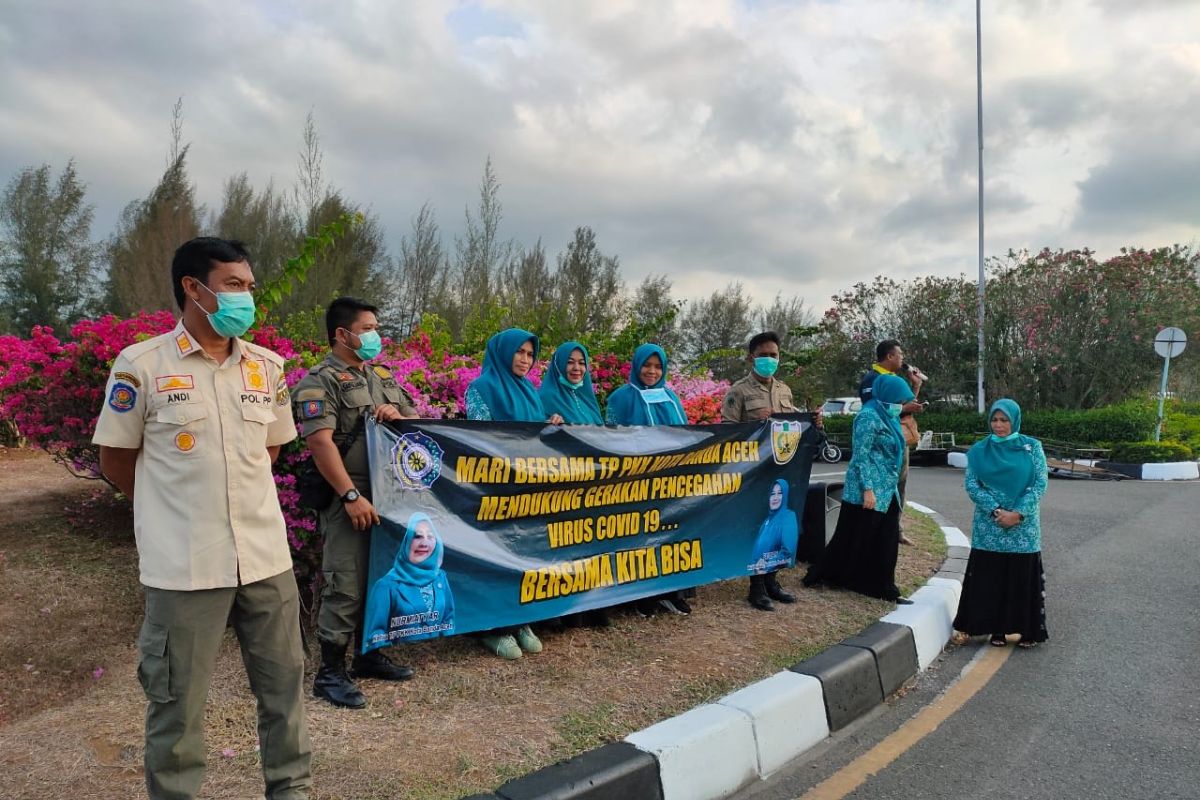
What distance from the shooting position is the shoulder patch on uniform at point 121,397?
223cm

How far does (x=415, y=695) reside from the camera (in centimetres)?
339

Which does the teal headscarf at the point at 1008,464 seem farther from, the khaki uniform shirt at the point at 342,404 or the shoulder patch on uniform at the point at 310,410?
the shoulder patch on uniform at the point at 310,410

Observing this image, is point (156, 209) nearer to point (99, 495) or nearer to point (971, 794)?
point (99, 495)

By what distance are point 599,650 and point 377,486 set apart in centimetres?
145

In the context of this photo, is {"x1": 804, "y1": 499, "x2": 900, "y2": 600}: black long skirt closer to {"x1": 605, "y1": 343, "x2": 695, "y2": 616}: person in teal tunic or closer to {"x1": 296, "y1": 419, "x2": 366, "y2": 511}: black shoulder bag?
{"x1": 605, "y1": 343, "x2": 695, "y2": 616}: person in teal tunic

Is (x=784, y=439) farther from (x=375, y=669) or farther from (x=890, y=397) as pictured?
(x=375, y=669)

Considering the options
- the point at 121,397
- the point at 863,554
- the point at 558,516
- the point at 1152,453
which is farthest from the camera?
the point at 1152,453

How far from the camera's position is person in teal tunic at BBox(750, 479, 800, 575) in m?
5.10

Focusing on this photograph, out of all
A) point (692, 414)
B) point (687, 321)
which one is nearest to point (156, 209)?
point (692, 414)

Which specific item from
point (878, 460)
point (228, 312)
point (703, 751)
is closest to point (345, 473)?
point (228, 312)

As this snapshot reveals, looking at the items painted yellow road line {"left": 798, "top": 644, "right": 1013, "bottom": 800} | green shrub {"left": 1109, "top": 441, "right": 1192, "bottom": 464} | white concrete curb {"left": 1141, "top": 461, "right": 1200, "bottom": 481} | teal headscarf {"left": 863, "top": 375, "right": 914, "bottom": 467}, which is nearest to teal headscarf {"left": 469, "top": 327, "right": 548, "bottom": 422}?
painted yellow road line {"left": 798, "top": 644, "right": 1013, "bottom": 800}

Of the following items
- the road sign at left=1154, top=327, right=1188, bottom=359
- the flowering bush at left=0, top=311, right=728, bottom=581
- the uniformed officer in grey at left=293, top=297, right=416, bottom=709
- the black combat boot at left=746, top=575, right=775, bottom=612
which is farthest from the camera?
the road sign at left=1154, top=327, right=1188, bottom=359

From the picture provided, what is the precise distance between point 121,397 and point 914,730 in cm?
343

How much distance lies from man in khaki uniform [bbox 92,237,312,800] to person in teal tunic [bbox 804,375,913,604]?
3.91 m
